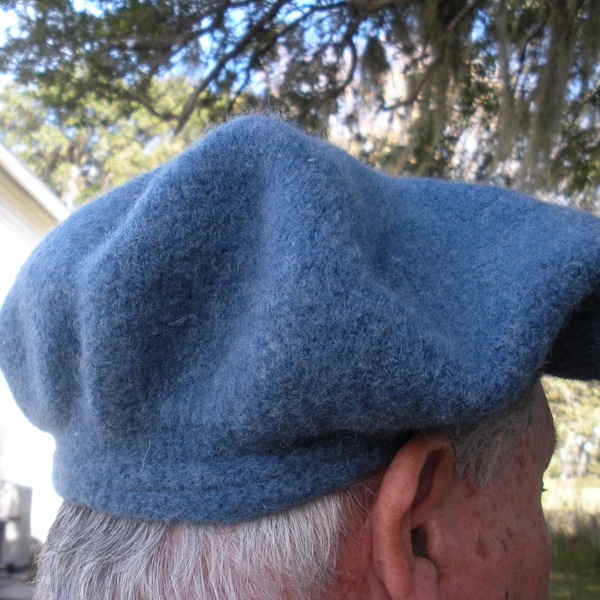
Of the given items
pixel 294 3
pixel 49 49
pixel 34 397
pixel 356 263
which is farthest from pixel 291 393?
pixel 49 49

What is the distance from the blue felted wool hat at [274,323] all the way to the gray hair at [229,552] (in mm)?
37

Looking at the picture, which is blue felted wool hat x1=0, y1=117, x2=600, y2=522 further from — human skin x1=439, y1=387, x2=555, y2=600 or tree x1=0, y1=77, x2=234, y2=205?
tree x1=0, y1=77, x2=234, y2=205

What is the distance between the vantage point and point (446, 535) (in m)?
0.87

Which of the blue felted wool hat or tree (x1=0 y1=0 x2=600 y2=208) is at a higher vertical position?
tree (x1=0 y1=0 x2=600 y2=208)

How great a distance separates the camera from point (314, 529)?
805mm

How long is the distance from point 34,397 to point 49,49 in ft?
10.5

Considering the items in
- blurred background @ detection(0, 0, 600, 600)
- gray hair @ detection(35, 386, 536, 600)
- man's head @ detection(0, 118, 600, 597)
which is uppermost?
blurred background @ detection(0, 0, 600, 600)

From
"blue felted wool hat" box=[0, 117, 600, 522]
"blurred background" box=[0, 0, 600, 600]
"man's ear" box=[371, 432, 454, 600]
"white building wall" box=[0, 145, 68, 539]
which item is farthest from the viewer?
"white building wall" box=[0, 145, 68, 539]

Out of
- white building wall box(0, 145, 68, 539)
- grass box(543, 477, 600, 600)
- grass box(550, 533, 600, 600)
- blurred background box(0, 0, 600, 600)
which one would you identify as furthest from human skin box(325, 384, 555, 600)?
white building wall box(0, 145, 68, 539)

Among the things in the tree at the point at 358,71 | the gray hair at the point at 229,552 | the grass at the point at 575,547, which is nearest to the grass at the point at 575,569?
the grass at the point at 575,547

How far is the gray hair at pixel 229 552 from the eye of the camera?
2.61 ft

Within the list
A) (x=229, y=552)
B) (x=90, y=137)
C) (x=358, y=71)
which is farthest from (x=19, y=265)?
(x=229, y=552)

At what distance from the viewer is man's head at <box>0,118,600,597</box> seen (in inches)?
28.0

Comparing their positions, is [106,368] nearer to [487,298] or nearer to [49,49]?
[487,298]
